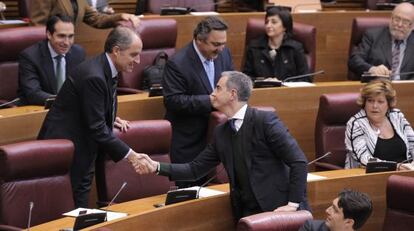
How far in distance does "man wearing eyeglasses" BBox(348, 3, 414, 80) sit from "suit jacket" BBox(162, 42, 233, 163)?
3.20ft

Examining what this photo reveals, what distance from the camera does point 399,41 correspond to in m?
4.11

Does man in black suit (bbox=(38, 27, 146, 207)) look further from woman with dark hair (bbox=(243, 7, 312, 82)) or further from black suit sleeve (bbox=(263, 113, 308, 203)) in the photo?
woman with dark hair (bbox=(243, 7, 312, 82))

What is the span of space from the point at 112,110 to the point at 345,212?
78 cm

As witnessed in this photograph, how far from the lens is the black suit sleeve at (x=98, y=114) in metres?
2.82

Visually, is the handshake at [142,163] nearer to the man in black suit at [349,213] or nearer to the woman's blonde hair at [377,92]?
the man in black suit at [349,213]

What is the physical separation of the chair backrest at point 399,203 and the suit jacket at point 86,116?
29.7 inches

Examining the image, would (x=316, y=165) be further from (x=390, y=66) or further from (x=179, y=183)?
(x=390, y=66)

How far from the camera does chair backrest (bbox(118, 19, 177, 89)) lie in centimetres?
390

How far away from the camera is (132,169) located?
9.99ft

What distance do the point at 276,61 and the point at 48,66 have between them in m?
0.96

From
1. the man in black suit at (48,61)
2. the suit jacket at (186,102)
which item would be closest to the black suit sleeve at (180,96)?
the suit jacket at (186,102)

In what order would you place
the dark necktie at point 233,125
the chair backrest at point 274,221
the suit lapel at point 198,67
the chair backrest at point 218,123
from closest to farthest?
the chair backrest at point 274,221
the dark necktie at point 233,125
the chair backrest at point 218,123
the suit lapel at point 198,67

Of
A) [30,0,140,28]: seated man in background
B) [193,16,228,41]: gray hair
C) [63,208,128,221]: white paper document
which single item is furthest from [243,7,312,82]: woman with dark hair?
[63,208,128,221]: white paper document

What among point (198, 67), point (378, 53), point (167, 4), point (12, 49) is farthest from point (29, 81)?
point (378, 53)
